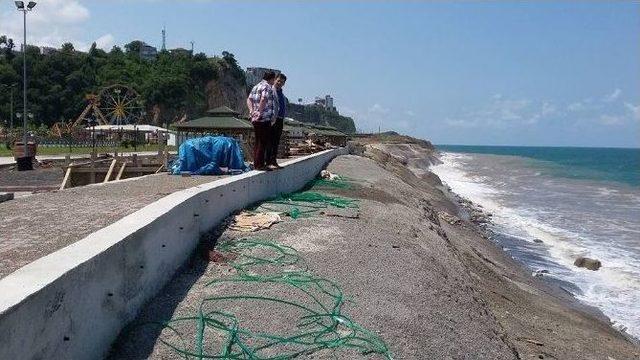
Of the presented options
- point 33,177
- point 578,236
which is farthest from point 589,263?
point 33,177

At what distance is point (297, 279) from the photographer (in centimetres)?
632

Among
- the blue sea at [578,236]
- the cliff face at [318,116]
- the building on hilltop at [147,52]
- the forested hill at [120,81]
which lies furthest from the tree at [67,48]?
the blue sea at [578,236]

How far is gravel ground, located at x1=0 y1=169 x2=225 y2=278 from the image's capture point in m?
5.41

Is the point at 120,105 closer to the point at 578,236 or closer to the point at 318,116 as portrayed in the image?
Result: the point at 578,236

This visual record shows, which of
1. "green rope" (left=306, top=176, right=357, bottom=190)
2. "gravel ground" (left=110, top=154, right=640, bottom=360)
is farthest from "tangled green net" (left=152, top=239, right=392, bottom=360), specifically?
"green rope" (left=306, top=176, right=357, bottom=190)

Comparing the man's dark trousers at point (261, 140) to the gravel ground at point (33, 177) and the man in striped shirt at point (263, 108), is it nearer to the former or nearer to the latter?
the man in striped shirt at point (263, 108)

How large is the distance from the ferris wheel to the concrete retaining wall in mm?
61444

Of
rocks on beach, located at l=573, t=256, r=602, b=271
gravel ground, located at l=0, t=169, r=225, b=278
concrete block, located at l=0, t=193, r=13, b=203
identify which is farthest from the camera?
rocks on beach, located at l=573, t=256, r=602, b=271

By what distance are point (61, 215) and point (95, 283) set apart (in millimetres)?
3073

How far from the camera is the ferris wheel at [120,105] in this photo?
65.4 meters

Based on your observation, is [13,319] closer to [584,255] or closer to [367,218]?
[367,218]

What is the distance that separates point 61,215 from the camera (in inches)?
281

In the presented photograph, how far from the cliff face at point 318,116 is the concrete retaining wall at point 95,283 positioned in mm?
113267

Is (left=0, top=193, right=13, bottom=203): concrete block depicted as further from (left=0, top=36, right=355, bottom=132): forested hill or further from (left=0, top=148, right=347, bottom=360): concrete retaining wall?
(left=0, top=36, right=355, bottom=132): forested hill
